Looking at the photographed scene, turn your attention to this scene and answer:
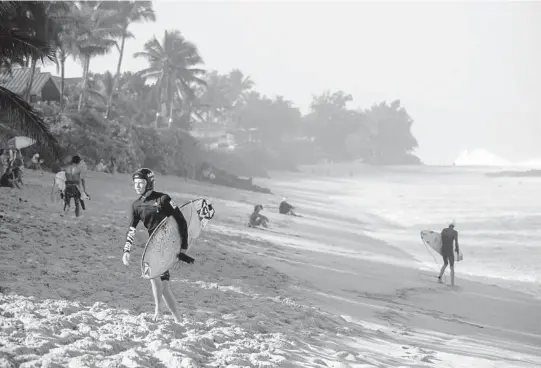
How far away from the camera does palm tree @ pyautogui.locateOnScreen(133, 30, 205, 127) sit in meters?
44.0

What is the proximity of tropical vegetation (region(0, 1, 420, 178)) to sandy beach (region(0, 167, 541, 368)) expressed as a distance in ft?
8.25

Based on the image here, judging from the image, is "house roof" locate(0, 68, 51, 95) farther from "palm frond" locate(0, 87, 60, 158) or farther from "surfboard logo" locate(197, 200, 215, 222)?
"surfboard logo" locate(197, 200, 215, 222)

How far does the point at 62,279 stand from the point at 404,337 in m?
4.82

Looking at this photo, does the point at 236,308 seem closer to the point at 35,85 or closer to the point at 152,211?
the point at 152,211

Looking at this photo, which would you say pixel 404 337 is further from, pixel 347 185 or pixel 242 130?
pixel 242 130

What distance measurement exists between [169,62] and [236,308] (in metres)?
41.0

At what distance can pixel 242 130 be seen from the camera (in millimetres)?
85750

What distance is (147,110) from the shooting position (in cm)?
4650

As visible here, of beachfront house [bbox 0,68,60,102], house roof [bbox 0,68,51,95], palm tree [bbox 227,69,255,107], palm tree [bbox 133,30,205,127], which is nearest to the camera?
house roof [bbox 0,68,51,95]

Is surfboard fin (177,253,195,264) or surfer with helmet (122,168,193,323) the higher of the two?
surfer with helmet (122,168,193,323)

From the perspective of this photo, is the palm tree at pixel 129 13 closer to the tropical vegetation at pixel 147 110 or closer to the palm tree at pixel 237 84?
the tropical vegetation at pixel 147 110

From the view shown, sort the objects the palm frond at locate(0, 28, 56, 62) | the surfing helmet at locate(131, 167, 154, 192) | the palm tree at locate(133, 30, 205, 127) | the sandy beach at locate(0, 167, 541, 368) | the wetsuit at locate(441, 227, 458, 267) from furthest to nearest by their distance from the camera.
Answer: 1. the palm tree at locate(133, 30, 205, 127)
2. the wetsuit at locate(441, 227, 458, 267)
3. the palm frond at locate(0, 28, 56, 62)
4. the surfing helmet at locate(131, 167, 154, 192)
5. the sandy beach at locate(0, 167, 541, 368)

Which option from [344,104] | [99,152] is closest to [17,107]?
[99,152]

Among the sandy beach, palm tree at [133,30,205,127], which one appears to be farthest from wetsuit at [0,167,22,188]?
palm tree at [133,30,205,127]
